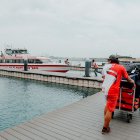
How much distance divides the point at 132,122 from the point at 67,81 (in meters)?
13.6

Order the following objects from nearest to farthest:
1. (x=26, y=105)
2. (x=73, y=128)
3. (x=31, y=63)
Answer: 1. (x=73, y=128)
2. (x=26, y=105)
3. (x=31, y=63)

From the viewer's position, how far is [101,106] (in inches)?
339

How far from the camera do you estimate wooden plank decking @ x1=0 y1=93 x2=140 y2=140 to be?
5191mm

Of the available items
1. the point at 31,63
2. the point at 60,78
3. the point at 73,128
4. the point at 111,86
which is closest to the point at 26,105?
the point at 73,128

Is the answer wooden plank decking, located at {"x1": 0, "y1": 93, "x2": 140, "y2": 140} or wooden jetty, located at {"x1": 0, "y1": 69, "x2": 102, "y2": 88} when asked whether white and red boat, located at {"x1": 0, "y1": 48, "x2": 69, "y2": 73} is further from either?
wooden plank decking, located at {"x1": 0, "y1": 93, "x2": 140, "y2": 140}

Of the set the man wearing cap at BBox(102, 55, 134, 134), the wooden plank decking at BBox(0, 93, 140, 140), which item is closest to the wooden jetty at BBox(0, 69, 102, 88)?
the wooden plank decking at BBox(0, 93, 140, 140)

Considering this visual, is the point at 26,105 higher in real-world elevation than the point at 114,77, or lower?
lower

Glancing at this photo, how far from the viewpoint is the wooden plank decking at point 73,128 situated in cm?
519

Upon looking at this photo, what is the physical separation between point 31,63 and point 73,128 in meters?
25.0

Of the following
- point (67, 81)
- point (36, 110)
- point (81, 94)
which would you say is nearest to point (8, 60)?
point (67, 81)

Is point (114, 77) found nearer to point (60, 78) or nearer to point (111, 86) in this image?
point (111, 86)

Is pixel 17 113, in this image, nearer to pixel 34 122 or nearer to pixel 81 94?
pixel 34 122

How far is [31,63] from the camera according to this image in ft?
98.8

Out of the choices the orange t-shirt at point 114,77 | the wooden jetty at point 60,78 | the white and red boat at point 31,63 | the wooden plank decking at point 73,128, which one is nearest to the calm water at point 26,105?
the wooden jetty at point 60,78
